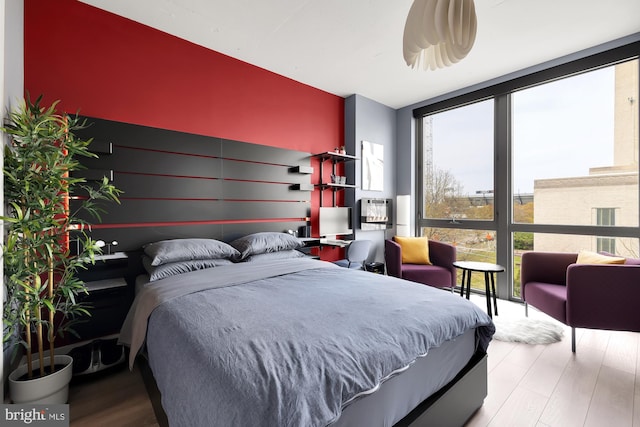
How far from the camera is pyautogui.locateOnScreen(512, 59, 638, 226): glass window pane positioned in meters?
3.07

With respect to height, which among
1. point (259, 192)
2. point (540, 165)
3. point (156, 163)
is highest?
point (540, 165)

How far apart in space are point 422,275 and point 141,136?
345 cm

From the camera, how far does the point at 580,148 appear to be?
3.40 metres

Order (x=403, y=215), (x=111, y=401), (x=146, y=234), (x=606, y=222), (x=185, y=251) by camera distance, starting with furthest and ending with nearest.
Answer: (x=403, y=215) → (x=606, y=222) → (x=146, y=234) → (x=185, y=251) → (x=111, y=401)

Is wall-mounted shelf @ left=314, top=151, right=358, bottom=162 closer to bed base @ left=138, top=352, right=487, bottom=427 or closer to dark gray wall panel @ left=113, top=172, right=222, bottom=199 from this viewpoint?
dark gray wall panel @ left=113, top=172, right=222, bottom=199

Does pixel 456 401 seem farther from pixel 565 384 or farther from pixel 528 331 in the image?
pixel 528 331

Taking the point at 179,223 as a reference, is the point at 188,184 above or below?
above

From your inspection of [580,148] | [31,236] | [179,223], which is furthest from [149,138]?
[580,148]

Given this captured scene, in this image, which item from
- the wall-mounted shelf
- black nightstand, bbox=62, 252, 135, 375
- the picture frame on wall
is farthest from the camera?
the picture frame on wall

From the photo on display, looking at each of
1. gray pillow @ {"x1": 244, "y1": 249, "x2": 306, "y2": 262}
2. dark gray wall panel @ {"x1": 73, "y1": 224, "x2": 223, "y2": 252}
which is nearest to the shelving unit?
gray pillow @ {"x1": 244, "y1": 249, "x2": 306, "y2": 262}

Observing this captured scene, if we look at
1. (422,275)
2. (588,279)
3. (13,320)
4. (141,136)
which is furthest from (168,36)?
(588,279)

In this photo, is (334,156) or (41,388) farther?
(334,156)

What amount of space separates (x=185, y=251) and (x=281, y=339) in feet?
5.26

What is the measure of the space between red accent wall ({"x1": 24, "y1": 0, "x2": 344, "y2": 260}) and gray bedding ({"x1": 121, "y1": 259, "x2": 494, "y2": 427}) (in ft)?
5.73
